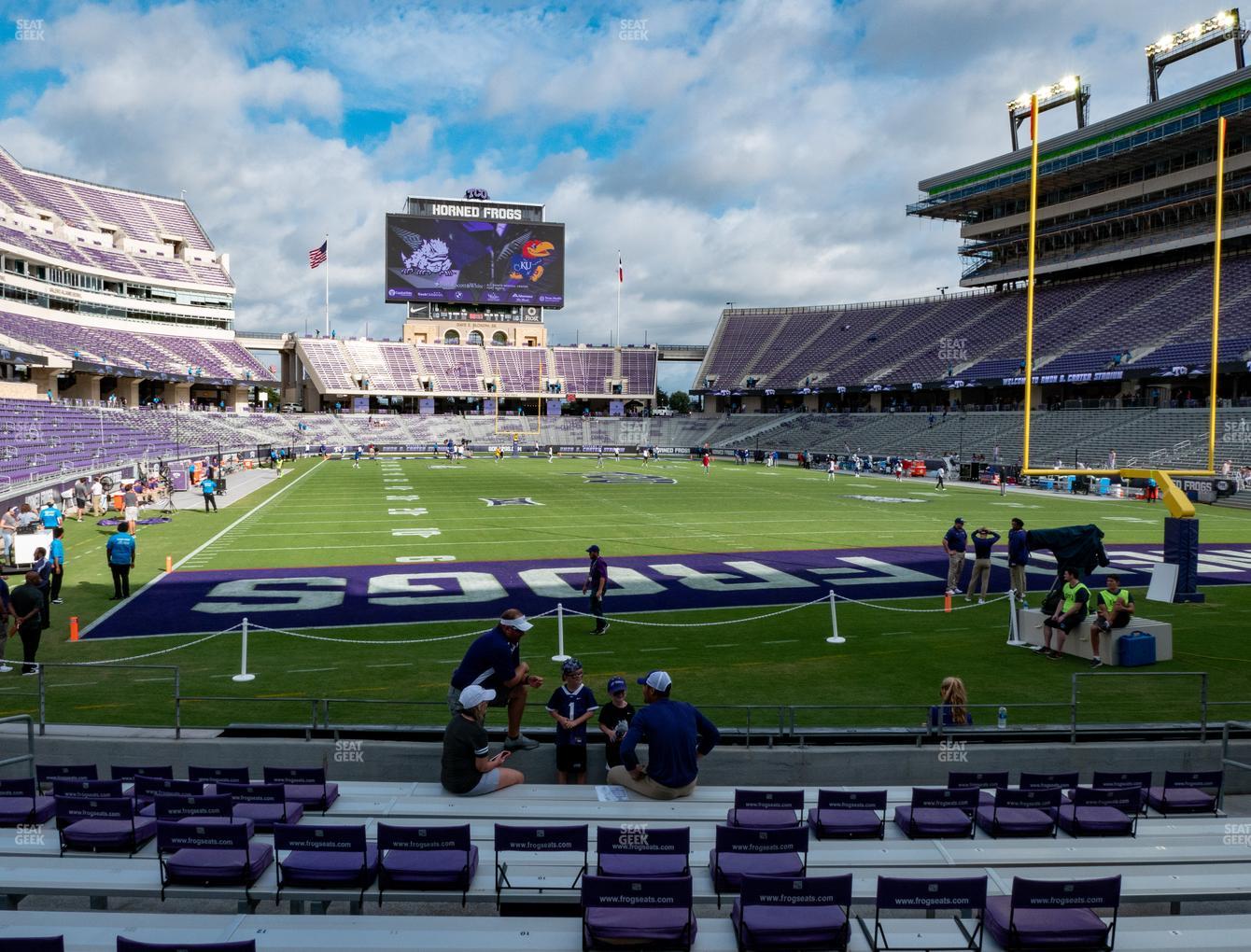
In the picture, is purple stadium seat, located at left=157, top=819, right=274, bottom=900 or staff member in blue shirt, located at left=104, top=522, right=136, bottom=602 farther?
staff member in blue shirt, located at left=104, top=522, right=136, bottom=602

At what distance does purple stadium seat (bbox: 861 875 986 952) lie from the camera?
A: 184 inches

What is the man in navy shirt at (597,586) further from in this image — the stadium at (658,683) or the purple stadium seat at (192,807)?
the purple stadium seat at (192,807)

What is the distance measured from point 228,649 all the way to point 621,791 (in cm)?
879

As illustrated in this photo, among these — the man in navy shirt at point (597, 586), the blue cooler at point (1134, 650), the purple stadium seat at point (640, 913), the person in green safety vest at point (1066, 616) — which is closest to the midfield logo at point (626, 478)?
Answer: the man in navy shirt at point (597, 586)

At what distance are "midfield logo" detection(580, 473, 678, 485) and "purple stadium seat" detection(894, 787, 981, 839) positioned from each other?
3994 cm

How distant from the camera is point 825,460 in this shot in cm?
6569

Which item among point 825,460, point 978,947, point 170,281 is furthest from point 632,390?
point 978,947

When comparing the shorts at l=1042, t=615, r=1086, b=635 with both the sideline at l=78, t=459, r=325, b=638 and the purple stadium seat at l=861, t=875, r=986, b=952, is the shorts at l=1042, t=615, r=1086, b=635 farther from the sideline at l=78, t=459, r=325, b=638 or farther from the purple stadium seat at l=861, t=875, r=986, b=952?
the sideline at l=78, t=459, r=325, b=638

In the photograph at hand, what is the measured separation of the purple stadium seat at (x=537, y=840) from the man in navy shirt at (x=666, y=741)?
1.65 meters

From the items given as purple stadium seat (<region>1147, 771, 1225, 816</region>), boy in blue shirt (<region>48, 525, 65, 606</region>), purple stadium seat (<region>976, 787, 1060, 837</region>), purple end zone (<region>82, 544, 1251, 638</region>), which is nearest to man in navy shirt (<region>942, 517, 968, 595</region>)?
purple end zone (<region>82, 544, 1251, 638</region>)

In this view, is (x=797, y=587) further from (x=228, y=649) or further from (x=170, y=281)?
(x=170, y=281)

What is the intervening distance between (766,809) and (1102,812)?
8.35ft

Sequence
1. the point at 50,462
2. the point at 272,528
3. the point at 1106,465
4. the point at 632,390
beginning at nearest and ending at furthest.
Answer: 1. the point at 272,528
2. the point at 50,462
3. the point at 1106,465
4. the point at 632,390

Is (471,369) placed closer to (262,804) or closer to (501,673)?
(501,673)
